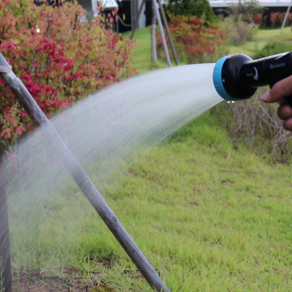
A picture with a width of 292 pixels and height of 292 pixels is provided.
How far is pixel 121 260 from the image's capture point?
2910 millimetres

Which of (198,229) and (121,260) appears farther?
(198,229)

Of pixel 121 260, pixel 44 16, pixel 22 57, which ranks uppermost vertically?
pixel 44 16

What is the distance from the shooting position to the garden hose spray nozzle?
1365mm

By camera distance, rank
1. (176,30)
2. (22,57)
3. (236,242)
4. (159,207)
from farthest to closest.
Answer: (176,30) → (22,57) → (159,207) → (236,242)

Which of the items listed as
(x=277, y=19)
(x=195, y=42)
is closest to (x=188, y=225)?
(x=195, y=42)

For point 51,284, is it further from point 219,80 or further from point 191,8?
point 191,8

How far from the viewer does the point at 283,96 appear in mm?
1361

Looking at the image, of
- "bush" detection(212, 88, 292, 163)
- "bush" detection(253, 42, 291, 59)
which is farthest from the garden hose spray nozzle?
"bush" detection(253, 42, 291, 59)

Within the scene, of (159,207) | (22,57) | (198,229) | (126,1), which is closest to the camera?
(198,229)

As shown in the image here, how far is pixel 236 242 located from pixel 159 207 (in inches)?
33.7

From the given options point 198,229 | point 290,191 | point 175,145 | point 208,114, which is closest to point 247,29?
point 208,114

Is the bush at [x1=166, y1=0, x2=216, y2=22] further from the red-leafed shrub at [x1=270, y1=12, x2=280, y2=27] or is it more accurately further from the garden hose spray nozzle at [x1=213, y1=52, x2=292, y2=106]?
the garden hose spray nozzle at [x1=213, y1=52, x2=292, y2=106]

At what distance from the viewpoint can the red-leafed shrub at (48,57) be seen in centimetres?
369

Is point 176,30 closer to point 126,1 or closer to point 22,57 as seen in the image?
point 126,1
